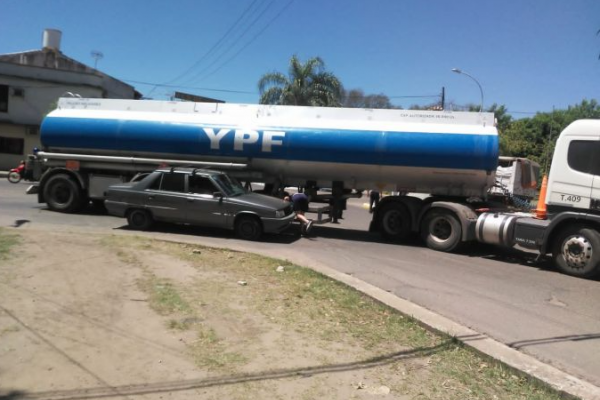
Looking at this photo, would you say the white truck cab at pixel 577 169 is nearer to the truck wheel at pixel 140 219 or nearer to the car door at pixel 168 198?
the car door at pixel 168 198

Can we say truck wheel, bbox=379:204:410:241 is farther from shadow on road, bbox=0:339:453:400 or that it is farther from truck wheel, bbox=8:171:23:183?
truck wheel, bbox=8:171:23:183

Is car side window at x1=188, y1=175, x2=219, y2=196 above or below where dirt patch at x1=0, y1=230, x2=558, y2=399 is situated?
above

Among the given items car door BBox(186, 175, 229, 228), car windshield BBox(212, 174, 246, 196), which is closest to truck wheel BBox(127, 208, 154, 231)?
car door BBox(186, 175, 229, 228)

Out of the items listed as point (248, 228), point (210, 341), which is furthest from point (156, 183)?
point (210, 341)

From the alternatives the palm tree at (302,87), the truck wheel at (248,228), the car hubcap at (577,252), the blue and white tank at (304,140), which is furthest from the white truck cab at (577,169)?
the palm tree at (302,87)

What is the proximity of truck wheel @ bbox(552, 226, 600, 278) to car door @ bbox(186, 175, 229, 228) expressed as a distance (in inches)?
260

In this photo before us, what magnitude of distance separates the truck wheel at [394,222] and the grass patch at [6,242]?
25.4 ft

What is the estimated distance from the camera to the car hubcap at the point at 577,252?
8445 mm

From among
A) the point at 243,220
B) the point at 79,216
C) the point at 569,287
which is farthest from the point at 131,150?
the point at 569,287

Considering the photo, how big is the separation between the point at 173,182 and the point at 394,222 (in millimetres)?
5306

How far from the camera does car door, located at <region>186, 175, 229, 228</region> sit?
1052 cm

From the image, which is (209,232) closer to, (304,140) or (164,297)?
(304,140)

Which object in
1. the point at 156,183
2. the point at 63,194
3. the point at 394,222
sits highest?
the point at 156,183

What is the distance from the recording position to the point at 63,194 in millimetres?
13320
